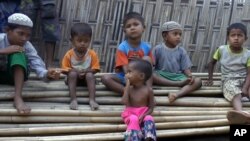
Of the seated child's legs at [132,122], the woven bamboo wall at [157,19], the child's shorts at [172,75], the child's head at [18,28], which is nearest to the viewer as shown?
the seated child's legs at [132,122]

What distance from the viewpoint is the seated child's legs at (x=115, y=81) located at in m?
4.00

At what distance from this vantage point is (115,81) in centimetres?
404

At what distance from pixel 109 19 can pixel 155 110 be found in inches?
64.4

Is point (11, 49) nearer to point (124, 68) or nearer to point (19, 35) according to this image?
point (19, 35)

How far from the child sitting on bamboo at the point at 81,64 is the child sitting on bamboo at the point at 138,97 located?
1.01 ft

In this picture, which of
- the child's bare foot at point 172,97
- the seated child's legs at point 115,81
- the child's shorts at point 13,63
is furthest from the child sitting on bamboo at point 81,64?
the child's bare foot at point 172,97

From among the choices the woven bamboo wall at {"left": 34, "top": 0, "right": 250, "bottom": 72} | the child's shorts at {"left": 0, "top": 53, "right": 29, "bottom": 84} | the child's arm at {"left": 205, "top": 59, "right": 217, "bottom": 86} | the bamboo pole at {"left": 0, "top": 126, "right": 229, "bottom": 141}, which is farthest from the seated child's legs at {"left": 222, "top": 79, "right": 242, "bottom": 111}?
the child's shorts at {"left": 0, "top": 53, "right": 29, "bottom": 84}

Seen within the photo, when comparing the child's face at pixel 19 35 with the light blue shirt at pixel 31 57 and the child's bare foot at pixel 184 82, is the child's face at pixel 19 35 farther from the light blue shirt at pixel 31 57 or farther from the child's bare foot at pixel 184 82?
the child's bare foot at pixel 184 82

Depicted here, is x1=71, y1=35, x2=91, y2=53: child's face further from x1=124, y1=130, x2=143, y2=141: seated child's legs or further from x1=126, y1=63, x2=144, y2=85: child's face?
x1=124, y1=130, x2=143, y2=141: seated child's legs

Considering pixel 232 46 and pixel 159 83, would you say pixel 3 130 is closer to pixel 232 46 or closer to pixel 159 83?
pixel 159 83

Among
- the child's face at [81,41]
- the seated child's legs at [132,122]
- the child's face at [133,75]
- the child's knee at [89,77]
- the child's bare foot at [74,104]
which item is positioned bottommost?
the seated child's legs at [132,122]

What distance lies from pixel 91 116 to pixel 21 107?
48cm

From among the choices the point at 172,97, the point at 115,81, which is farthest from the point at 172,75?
the point at 115,81

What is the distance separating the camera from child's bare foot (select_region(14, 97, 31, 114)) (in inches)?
139
